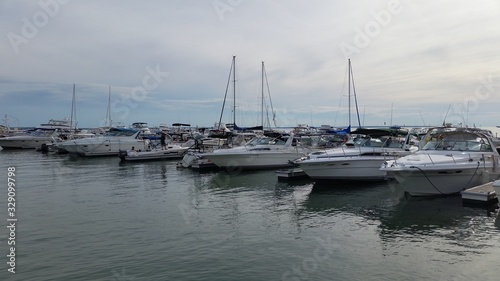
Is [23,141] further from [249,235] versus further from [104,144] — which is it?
[249,235]

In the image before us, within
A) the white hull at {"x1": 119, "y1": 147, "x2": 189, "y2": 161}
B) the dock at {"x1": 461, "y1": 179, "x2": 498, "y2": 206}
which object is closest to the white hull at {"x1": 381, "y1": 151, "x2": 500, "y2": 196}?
the dock at {"x1": 461, "y1": 179, "x2": 498, "y2": 206}

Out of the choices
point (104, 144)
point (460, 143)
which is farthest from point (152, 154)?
point (460, 143)

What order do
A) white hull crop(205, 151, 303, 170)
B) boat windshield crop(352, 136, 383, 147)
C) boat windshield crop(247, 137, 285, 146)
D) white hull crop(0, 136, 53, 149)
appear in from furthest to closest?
white hull crop(0, 136, 53, 149)
boat windshield crop(247, 137, 285, 146)
white hull crop(205, 151, 303, 170)
boat windshield crop(352, 136, 383, 147)

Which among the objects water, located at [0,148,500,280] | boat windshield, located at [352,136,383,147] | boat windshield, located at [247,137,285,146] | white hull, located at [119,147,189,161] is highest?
boat windshield, located at [352,136,383,147]

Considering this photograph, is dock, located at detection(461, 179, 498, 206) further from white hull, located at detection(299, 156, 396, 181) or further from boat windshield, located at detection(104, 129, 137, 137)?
boat windshield, located at detection(104, 129, 137, 137)

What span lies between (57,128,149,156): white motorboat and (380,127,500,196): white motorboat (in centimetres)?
3068

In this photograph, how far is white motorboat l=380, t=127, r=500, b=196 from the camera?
50.2 feet

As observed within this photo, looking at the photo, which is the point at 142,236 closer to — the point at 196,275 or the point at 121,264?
the point at 121,264

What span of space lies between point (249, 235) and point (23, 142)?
51417 millimetres

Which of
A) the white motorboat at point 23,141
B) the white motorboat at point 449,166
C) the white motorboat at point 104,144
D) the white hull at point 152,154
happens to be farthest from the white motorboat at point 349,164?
the white motorboat at point 23,141

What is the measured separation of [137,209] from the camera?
14.5m

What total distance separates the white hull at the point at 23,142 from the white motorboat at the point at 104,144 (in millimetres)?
12539

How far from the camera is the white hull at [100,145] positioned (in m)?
39.3

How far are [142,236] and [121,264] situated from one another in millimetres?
2162
